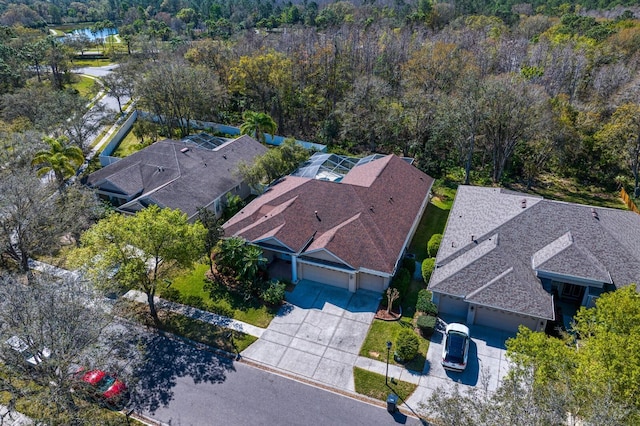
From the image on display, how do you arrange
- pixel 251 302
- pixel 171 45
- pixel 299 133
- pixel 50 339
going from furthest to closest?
pixel 171 45
pixel 299 133
pixel 251 302
pixel 50 339

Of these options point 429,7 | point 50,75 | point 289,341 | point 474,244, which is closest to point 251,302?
point 289,341

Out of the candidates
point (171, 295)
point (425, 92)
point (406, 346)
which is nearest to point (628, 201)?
point (425, 92)

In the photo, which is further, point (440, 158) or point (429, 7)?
point (429, 7)

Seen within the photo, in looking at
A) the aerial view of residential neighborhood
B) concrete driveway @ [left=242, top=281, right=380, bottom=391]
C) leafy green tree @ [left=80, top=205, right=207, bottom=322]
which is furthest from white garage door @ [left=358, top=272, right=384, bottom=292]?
leafy green tree @ [left=80, top=205, right=207, bottom=322]

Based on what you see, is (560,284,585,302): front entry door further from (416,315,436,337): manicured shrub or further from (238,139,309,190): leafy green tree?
(238,139,309,190): leafy green tree

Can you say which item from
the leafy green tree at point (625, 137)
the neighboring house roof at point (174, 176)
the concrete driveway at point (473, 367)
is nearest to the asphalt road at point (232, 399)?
the concrete driveway at point (473, 367)

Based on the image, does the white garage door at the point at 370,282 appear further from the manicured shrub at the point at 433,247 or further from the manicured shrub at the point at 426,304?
the manicured shrub at the point at 433,247

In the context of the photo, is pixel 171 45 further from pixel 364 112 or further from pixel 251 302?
pixel 251 302
